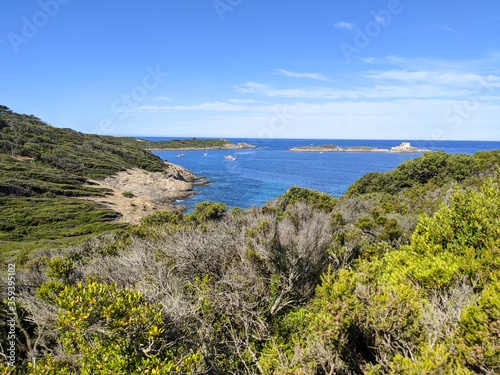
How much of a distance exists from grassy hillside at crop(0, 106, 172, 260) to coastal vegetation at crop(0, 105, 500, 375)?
65.6 ft

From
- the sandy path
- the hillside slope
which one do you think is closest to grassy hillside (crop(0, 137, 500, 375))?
the hillside slope

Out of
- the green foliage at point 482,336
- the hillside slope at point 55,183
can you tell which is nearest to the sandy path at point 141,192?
the hillside slope at point 55,183

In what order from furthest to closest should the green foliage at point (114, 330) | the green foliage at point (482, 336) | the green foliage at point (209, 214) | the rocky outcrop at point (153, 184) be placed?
the rocky outcrop at point (153, 184) → the green foliage at point (209, 214) → the green foliage at point (482, 336) → the green foliage at point (114, 330)

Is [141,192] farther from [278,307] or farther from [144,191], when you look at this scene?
[278,307]

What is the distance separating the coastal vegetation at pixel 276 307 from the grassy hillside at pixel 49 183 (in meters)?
20.0

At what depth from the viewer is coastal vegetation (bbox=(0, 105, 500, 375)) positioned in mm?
4996

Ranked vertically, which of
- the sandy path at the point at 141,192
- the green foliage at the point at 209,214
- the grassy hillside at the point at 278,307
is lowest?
the sandy path at the point at 141,192

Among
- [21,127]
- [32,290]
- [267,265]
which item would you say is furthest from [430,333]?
[21,127]

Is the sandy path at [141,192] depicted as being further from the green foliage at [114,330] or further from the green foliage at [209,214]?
the green foliage at [114,330]

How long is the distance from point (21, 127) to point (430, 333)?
338 feet

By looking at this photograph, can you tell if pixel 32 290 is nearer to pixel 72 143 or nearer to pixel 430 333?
pixel 430 333

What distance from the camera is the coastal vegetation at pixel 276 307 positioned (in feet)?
16.4

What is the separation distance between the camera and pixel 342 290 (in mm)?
5984

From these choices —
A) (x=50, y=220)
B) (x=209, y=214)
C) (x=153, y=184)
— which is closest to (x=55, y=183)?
(x=50, y=220)
